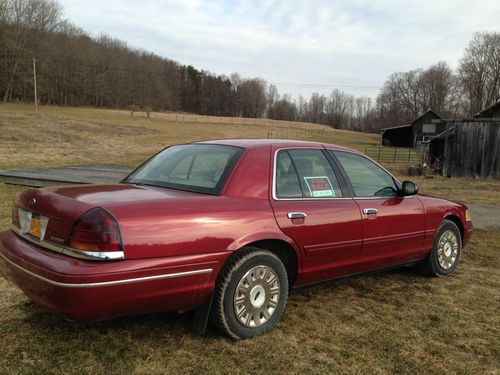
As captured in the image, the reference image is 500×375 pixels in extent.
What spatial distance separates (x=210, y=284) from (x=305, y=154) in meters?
1.56

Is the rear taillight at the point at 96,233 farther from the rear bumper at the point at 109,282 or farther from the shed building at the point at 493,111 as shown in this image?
the shed building at the point at 493,111

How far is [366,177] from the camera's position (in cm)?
466

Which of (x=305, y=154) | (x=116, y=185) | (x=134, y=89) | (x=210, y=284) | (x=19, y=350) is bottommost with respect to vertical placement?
(x=19, y=350)

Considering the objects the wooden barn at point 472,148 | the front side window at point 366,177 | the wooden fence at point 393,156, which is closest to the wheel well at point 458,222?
the front side window at point 366,177

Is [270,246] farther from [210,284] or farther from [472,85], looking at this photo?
[472,85]

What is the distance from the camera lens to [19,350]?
322cm

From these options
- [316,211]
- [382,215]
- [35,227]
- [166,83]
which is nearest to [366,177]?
[382,215]

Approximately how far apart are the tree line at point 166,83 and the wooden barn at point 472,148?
216 ft

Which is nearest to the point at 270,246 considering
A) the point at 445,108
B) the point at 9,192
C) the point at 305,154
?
the point at 305,154

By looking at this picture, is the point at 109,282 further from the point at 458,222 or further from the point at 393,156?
the point at 393,156

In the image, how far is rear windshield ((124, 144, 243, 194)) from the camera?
362 cm

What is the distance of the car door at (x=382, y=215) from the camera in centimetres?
432

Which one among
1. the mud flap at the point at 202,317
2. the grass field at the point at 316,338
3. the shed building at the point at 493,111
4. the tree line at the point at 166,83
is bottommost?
the grass field at the point at 316,338

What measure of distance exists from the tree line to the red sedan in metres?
77.5
